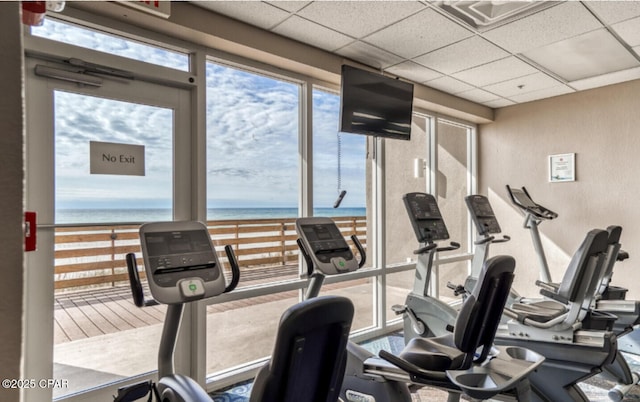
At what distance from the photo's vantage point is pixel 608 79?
4352 mm

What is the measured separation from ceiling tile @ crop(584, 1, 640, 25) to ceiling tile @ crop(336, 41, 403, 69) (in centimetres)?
154

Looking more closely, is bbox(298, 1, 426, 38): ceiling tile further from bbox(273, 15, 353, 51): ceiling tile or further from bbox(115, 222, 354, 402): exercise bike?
bbox(115, 222, 354, 402): exercise bike

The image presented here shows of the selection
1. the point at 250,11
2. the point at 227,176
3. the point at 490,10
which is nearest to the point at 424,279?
the point at 227,176

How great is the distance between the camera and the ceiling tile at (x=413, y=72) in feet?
13.0

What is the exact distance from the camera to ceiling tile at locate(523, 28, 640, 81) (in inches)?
131

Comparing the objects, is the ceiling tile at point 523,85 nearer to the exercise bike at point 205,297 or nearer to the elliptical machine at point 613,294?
the elliptical machine at point 613,294

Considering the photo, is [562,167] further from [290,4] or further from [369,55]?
[290,4]

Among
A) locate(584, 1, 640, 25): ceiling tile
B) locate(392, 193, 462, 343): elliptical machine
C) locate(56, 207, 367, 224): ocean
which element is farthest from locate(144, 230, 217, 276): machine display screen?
locate(584, 1, 640, 25): ceiling tile

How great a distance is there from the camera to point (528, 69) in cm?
402

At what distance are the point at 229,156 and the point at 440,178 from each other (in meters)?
3.11

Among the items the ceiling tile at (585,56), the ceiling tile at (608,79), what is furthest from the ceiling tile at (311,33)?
the ceiling tile at (608,79)

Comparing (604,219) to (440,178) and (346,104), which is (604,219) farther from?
(346,104)

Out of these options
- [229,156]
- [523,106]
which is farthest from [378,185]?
[523,106]

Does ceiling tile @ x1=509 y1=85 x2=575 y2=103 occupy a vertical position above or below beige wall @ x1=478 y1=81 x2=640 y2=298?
above
